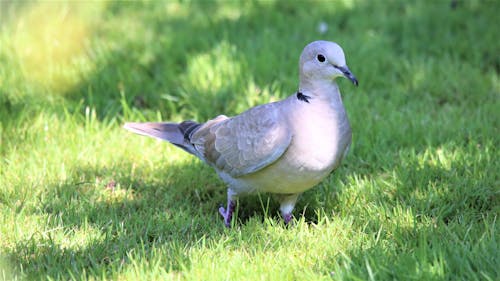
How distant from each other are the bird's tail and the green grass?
0.95 ft

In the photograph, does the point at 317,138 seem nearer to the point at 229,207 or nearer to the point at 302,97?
the point at 302,97

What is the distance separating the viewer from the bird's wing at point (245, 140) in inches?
140

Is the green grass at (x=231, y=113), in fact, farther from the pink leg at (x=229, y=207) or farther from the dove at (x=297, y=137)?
the dove at (x=297, y=137)

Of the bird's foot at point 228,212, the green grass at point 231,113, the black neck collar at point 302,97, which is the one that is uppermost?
the black neck collar at point 302,97

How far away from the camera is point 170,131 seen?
13.9 ft

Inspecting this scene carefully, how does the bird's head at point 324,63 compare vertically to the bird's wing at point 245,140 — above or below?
above

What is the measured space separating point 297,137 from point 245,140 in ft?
1.17

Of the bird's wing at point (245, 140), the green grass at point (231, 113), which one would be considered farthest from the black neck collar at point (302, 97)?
the green grass at point (231, 113)

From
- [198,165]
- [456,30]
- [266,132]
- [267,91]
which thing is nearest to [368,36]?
[456,30]

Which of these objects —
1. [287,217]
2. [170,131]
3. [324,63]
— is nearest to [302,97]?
[324,63]

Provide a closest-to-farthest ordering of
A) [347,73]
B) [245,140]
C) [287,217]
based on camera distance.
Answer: [347,73], [245,140], [287,217]

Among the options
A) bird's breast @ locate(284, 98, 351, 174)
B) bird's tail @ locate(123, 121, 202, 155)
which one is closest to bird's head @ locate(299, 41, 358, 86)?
bird's breast @ locate(284, 98, 351, 174)

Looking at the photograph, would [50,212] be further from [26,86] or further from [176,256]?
[26,86]

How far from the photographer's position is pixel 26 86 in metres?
5.27
